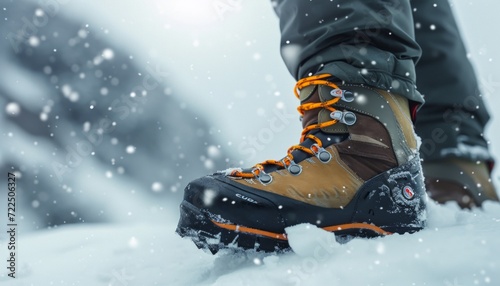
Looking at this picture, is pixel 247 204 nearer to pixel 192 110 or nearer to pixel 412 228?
pixel 412 228

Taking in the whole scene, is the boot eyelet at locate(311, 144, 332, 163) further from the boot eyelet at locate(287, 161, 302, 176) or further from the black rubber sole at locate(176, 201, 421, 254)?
the black rubber sole at locate(176, 201, 421, 254)

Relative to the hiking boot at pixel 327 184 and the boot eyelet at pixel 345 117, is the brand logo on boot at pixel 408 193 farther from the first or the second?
the boot eyelet at pixel 345 117

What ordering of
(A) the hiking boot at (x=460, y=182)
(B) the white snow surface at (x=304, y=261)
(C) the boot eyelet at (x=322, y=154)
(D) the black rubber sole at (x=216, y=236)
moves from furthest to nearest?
(A) the hiking boot at (x=460, y=182) < (C) the boot eyelet at (x=322, y=154) < (D) the black rubber sole at (x=216, y=236) < (B) the white snow surface at (x=304, y=261)

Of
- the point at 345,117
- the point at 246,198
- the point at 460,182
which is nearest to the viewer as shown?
the point at 246,198

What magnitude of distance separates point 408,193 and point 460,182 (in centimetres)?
45

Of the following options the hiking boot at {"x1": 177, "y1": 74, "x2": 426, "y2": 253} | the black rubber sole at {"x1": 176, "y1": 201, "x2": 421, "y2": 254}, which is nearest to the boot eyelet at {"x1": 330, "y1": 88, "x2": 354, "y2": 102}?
the hiking boot at {"x1": 177, "y1": 74, "x2": 426, "y2": 253}

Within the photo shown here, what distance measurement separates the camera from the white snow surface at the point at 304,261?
0.67m

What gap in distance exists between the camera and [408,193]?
1016 mm

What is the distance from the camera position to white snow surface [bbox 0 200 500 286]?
67 centimetres

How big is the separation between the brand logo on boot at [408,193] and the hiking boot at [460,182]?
41 centimetres

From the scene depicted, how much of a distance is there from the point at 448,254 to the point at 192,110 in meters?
2.28

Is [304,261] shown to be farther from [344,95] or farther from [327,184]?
[344,95]

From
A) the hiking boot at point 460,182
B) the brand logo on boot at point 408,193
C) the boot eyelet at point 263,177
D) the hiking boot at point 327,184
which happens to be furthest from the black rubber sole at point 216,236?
the hiking boot at point 460,182

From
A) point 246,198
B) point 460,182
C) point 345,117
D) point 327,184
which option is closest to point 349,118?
point 345,117
